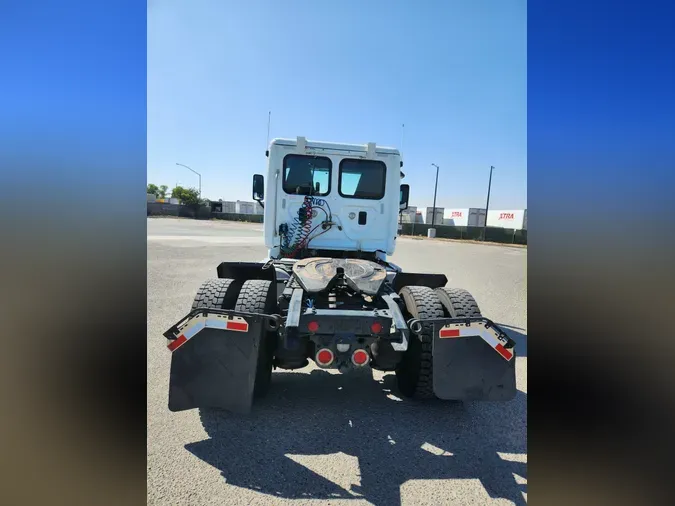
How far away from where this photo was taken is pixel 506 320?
264 inches

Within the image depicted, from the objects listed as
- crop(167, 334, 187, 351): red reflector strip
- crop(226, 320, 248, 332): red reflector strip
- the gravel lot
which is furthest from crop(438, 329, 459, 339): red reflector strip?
crop(167, 334, 187, 351): red reflector strip

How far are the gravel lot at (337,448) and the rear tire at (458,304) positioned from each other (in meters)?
0.99

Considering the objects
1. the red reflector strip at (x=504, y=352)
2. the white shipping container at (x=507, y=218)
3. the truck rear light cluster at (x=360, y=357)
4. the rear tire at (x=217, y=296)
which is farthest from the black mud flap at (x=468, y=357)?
the white shipping container at (x=507, y=218)

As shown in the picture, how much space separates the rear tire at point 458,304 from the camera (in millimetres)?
2998

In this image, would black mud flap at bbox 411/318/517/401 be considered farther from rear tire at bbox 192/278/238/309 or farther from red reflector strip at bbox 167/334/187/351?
red reflector strip at bbox 167/334/187/351

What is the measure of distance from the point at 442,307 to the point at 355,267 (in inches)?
36.2

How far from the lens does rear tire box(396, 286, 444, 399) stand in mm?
3051

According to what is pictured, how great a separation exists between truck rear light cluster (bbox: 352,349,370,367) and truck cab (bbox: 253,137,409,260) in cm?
276

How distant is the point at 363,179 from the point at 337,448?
3749mm
